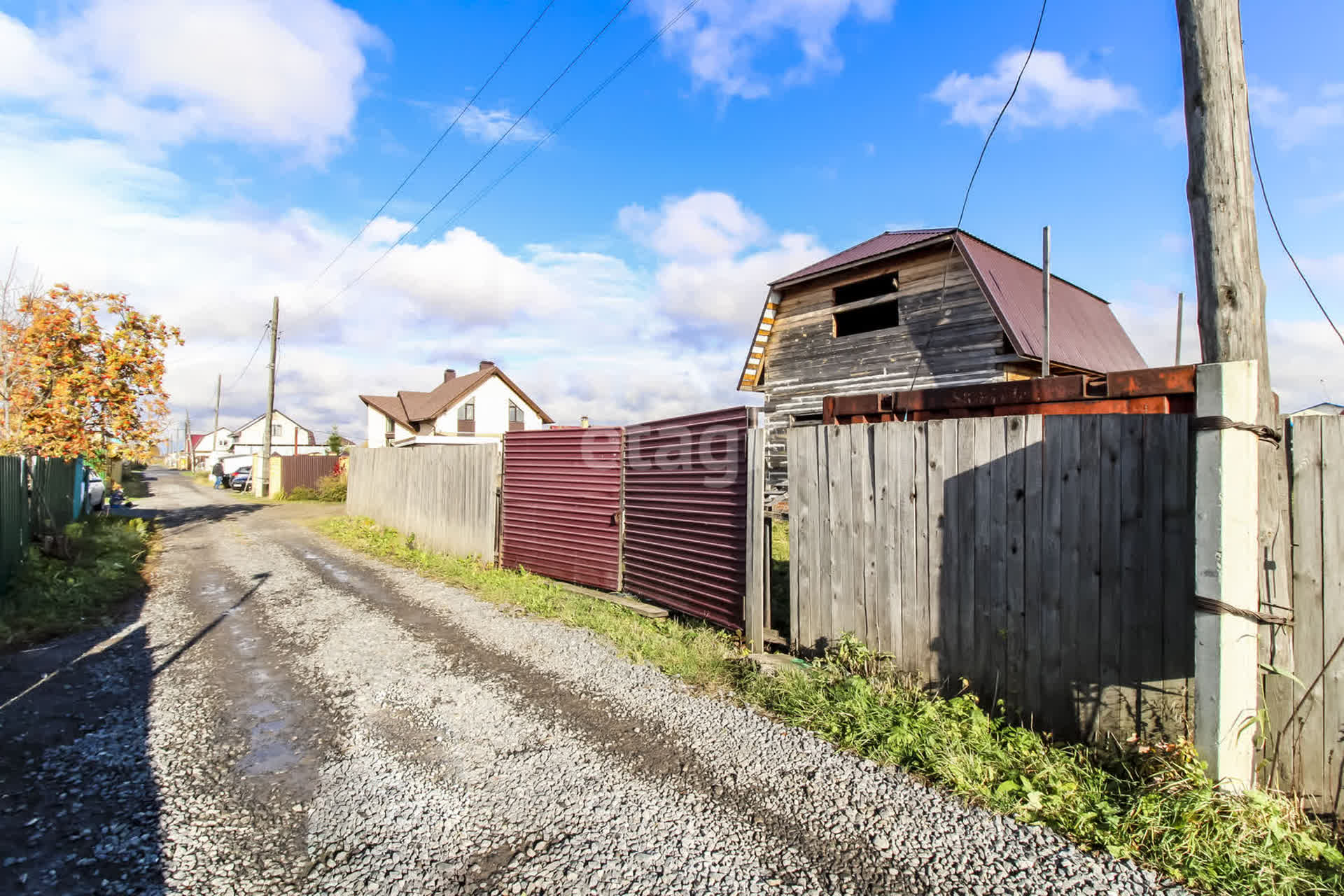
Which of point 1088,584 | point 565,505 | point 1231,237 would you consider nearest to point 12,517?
point 565,505

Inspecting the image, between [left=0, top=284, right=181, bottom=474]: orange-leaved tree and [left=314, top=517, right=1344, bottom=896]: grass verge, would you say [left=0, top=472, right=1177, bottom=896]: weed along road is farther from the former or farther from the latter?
[left=0, top=284, right=181, bottom=474]: orange-leaved tree

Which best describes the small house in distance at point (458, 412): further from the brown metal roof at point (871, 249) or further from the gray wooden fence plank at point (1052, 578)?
the gray wooden fence plank at point (1052, 578)

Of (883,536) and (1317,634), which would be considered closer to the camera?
(1317,634)

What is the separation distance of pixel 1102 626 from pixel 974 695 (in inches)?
33.5

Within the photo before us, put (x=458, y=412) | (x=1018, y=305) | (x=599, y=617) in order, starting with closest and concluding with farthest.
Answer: (x=599, y=617)
(x=1018, y=305)
(x=458, y=412)

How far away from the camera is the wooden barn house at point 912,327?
35.6 ft

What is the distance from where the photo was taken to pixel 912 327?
464 inches

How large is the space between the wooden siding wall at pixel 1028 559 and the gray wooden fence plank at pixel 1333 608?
1.60 ft

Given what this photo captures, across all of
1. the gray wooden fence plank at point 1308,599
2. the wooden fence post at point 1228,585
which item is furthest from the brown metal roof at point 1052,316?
the wooden fence post at point 1228,585

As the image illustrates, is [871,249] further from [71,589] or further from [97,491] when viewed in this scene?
[97,491]

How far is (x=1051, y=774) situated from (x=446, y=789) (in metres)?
3.11

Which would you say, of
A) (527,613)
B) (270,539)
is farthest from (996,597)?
(270,539)

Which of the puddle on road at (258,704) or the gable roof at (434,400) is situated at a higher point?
the gable roof at (434,400)

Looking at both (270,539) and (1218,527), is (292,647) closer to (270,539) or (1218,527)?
(1218,527)
